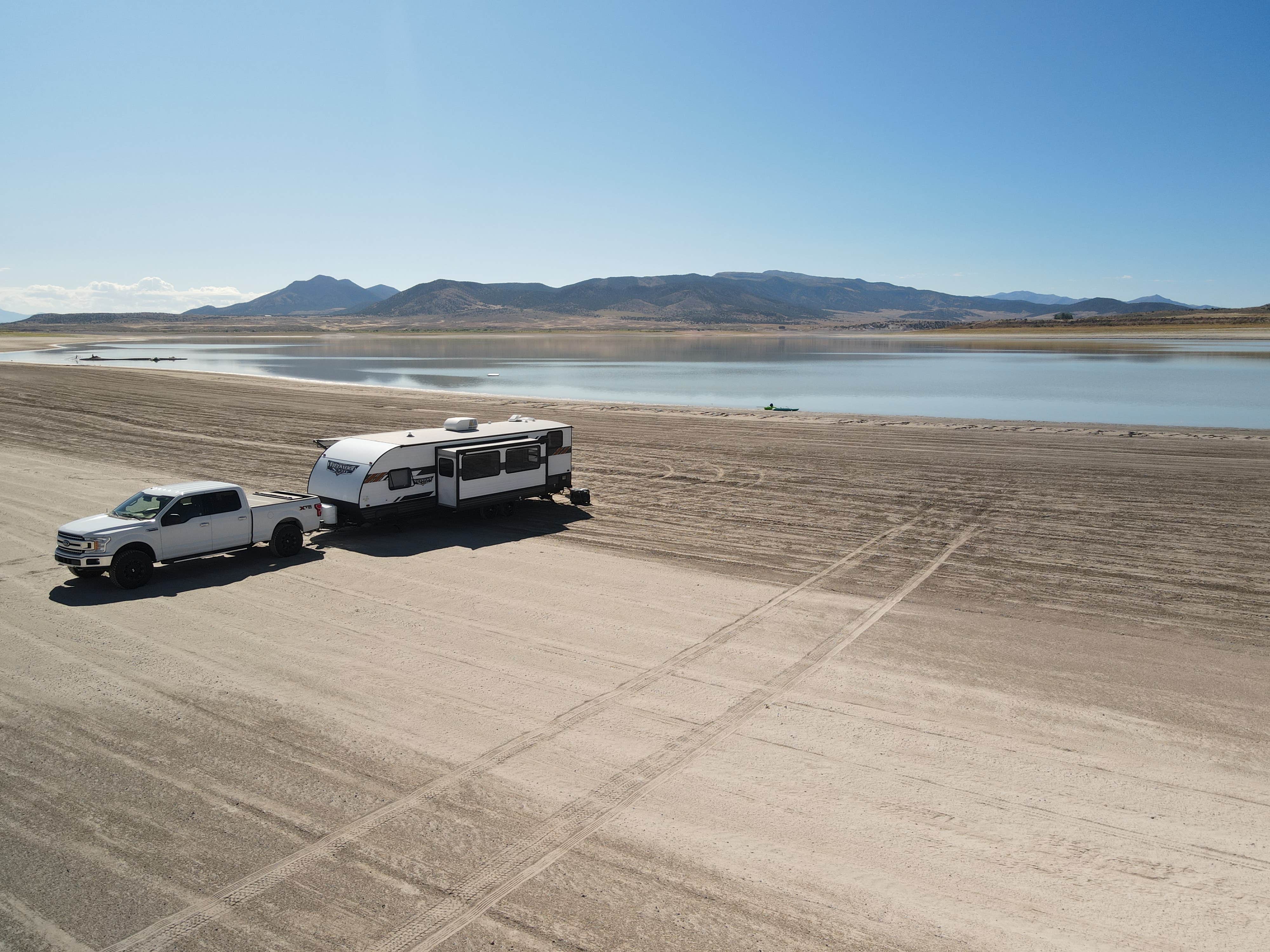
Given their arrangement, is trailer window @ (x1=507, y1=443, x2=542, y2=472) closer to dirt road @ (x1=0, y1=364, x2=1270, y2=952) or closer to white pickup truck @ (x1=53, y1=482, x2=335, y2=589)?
dirt road @ (x1=0, y1=364, x2=1270, y2=952)

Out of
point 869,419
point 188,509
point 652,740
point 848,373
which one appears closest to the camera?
point 652,740

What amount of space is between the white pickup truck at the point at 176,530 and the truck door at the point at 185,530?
1 cm

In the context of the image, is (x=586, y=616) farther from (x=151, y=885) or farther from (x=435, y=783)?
(x=151, y=885)

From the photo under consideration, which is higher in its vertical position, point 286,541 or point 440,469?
point 440,469

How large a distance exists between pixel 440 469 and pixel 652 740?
12.5 meters

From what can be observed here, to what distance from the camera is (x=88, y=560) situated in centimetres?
1581

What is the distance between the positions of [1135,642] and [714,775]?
891cm

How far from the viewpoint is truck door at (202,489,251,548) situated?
17453 millimetres

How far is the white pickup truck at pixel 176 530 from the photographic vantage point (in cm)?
1596

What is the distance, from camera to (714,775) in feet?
31.5

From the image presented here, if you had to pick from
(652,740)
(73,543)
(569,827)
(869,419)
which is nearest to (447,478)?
(73,543)

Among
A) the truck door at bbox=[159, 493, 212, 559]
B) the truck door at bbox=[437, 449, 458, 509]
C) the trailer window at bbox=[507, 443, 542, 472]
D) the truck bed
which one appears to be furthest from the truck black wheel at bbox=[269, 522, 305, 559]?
the trailer window at bbox=[507, 443, 542, 472]

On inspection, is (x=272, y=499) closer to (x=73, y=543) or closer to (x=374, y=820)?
(x=73, y=543)

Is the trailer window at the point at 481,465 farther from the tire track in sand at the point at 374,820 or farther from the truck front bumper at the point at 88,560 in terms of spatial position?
the tire track in sand at the point at 374,820
